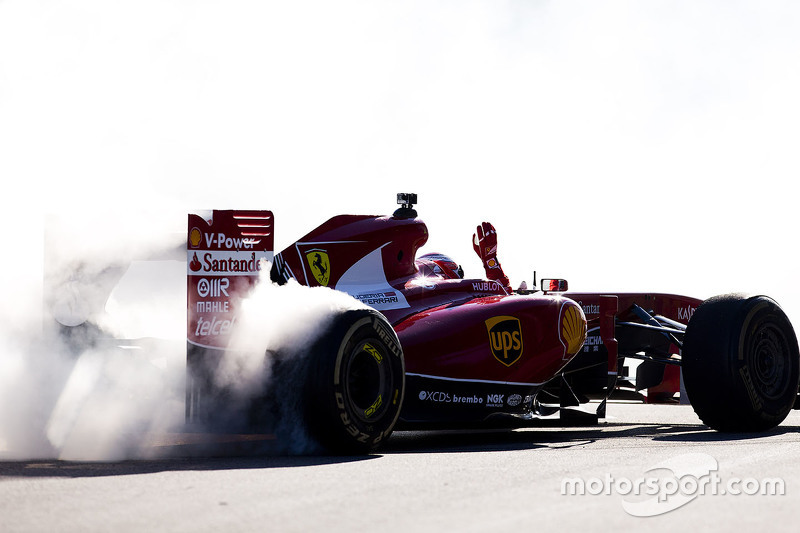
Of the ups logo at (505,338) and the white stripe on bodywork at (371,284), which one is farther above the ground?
the white stripe on bodywork at (371,284)

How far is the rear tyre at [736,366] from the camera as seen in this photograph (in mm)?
9727

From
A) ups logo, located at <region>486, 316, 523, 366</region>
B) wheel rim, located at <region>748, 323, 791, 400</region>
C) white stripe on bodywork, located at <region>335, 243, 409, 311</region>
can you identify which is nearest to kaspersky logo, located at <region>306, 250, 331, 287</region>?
white stripe on bodywork, located at <region>335, 243, 409, 311</region>

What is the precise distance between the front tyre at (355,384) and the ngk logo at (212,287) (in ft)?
3.26

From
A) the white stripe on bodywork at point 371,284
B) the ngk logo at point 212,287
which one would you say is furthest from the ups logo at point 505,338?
the ngk logo at point 212,287

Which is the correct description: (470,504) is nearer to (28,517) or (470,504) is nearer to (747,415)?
(28,517)

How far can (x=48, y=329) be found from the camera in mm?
7859

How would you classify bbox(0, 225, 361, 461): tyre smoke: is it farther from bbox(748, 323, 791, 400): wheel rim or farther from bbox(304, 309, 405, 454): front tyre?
bbox(748, 323, 791, 400): wheel rim

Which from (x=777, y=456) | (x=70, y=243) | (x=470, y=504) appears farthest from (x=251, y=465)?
(x=777, y=456)

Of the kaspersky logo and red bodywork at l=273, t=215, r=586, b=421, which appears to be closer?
red bodywork at l=273, t=215, r=586, b=421

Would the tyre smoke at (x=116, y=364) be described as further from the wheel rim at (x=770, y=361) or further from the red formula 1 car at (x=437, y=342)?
the wheel rim at (x=770, y=361)

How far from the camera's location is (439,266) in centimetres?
1073

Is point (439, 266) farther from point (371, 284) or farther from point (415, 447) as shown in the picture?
point (415, 447)

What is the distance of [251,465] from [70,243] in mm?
2748

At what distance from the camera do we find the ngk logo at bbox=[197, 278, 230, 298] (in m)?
7.64
